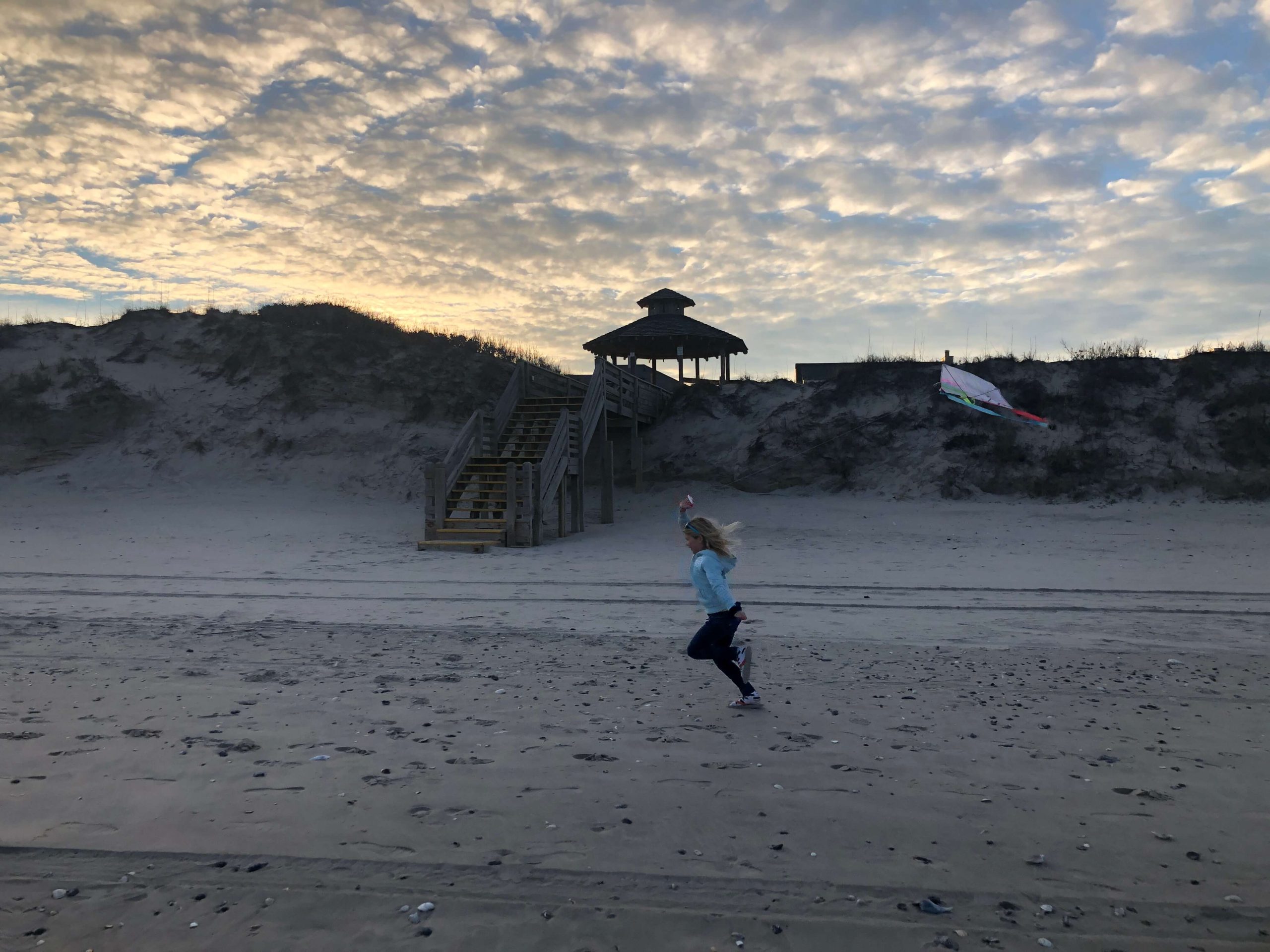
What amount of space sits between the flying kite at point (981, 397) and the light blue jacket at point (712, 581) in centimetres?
1820

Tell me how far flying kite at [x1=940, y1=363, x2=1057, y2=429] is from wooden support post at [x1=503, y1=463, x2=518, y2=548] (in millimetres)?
11648

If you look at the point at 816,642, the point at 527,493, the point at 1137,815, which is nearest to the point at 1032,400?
the point at 527,493

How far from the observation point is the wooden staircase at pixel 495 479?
57.8 feet

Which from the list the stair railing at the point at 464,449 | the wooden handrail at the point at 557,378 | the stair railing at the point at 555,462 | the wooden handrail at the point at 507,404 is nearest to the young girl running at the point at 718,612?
the stair railing at the point at 555,462

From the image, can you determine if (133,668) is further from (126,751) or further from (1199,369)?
(1199,369)

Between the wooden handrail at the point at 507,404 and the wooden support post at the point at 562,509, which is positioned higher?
the wooden handrail at the point at 507,404

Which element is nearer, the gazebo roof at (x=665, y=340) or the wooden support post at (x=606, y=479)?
the wooden support post at (x=606, y=479)

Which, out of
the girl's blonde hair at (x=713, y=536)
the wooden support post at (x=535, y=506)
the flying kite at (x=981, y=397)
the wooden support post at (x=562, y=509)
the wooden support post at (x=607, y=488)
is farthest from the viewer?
the flying kite at (x=981, y=397)

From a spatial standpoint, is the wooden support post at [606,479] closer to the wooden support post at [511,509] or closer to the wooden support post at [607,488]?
the wooden support post at [607,488]

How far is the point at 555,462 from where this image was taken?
62.5 feet

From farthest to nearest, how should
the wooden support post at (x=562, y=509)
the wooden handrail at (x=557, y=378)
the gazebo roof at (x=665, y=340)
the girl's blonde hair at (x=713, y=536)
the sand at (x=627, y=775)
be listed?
the gazebo roof at (x=665, y=340), the wooden handrail at (x=557, y=378), the wooden support post at (x=562, y=509), the girl's blonde hair at (x=713, y=536), the sand at (x=627, y=775)

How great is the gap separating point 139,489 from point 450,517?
1049 centimetres

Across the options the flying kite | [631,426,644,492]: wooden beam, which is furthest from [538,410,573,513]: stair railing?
the flying kite

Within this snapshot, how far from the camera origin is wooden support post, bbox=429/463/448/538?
17.7 meters
